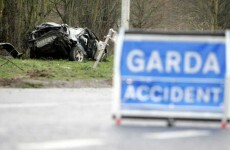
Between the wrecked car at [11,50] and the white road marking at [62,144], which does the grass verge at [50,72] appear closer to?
the wrecked car at [11,50]

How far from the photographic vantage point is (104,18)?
41969mm

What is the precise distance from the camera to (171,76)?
31.1 feet

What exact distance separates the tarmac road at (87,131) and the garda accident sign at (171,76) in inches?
16.3

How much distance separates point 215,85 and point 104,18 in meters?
32.9

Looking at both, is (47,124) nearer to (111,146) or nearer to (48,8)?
(111,146)

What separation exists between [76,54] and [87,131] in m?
19.1

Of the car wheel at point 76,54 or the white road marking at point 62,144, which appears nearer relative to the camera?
the white road marking at point 62,144

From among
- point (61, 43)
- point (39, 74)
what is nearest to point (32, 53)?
point (61, 43)

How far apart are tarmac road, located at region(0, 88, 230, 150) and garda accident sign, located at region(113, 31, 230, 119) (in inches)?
16.3

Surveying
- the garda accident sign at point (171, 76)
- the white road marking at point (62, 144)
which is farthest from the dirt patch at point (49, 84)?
the white road marking at point (62, 144)

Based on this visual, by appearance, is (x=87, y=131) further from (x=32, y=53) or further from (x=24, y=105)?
(x=32, y=53)

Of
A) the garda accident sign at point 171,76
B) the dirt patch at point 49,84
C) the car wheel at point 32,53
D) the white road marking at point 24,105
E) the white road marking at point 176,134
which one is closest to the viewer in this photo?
the white road marking at point 176,134

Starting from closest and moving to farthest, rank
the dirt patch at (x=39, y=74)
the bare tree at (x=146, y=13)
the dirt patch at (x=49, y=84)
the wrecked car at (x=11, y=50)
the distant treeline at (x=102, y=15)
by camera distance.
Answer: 1. the dirt patch at (x=49, y=84)
2. the dirt patch at (x=39, y=74)
3. the wrecked car at (x=11, y=50)
4. the distant treeline at (x=102, y=15)
5. the bare tree at (x=146, y=13)

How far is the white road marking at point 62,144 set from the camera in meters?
7.45
